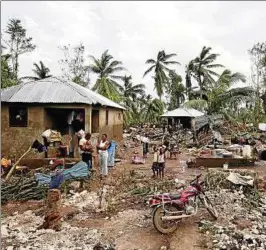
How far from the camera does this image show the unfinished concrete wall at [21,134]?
14.1m

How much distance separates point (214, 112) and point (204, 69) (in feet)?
52.0

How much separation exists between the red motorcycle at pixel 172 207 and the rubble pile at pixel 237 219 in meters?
0.48

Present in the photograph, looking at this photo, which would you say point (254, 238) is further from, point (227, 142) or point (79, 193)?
point (227, 142)

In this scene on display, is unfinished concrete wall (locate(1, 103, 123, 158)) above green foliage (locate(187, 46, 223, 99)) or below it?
below

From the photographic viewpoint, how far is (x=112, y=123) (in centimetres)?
2002

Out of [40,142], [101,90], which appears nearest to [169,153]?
[40,142]

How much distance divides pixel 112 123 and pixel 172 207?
13023 mm

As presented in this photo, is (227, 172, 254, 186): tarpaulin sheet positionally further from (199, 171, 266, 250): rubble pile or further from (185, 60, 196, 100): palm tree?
(185, 60, 196, 100): palm tree

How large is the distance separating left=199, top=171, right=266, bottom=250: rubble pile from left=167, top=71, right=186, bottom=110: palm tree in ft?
97.0

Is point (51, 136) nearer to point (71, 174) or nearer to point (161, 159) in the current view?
point (71, 174)

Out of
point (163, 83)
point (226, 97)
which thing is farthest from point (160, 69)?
point (226, 97)

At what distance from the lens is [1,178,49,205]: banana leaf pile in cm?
946

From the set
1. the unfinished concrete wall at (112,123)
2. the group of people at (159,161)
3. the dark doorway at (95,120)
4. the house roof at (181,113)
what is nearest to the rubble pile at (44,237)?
the group of people at (159,161)

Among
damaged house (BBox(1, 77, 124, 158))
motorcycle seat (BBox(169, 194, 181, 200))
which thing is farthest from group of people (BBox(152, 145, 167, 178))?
motorcycle seat (BBox(169, 194, 181, 200))
